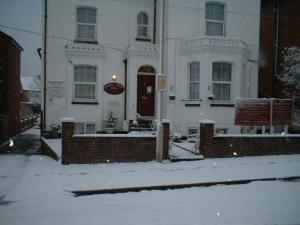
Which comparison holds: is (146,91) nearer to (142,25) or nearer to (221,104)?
(142,25)

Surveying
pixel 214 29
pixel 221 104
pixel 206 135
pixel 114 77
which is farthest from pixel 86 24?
pixel 206 135

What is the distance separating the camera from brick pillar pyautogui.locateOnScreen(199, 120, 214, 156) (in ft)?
42.2

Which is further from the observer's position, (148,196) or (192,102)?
(192,102)

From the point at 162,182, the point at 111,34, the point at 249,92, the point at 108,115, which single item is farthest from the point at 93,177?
the point at 249,92

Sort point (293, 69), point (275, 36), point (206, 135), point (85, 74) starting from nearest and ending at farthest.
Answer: point (206, 135) < point (85, 74) < point (293, 69) < point (275, 36)

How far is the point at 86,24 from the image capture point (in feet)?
61.5

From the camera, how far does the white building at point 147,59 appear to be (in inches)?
694

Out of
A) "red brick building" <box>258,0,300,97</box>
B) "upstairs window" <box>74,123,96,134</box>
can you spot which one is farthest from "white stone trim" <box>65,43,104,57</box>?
"red brick building" <box>258,0,300,97</box>

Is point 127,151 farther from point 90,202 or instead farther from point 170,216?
point 170,216

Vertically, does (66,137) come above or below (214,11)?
below

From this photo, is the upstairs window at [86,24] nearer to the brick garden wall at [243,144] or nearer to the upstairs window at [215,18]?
the upstairs window at [215,18]

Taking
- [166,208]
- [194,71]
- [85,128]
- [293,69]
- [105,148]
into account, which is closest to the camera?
[166,208]

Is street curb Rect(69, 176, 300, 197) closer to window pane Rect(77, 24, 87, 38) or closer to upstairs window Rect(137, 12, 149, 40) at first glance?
upstairs window Rect(137, 12, 149, 40)

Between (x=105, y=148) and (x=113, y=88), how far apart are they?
23.0 ft
